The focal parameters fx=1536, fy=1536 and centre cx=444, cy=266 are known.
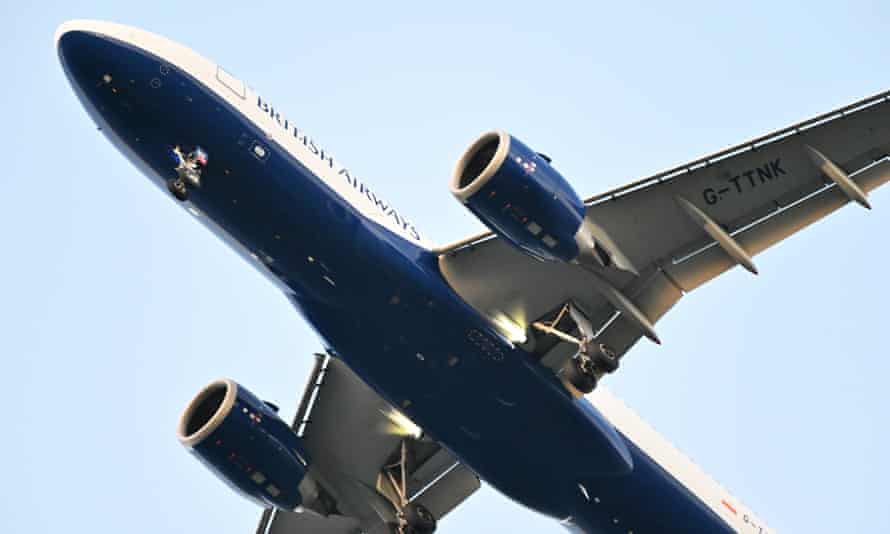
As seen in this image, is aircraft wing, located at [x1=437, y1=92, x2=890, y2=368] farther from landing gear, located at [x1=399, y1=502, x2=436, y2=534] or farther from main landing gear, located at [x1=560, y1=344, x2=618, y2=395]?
landing gear, located at [x1=399, y1=502, x2=436, y2=534]

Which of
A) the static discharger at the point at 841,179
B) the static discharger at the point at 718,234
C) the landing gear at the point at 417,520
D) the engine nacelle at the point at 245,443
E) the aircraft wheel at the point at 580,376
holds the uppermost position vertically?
the static discharger at the point at 841,179

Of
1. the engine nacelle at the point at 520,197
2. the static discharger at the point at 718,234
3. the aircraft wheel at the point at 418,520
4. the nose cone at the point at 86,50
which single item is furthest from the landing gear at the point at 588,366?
the nose cone at the point at 86,50

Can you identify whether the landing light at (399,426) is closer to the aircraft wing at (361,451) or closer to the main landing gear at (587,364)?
the aircraft wing at (361,451)

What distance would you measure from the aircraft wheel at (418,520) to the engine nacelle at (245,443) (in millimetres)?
2487

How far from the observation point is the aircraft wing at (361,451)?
1409 inches

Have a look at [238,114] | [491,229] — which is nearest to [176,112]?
[238,114]

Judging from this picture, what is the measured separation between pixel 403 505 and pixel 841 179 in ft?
40.4

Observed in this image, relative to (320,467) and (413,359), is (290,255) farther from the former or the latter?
(320,467)

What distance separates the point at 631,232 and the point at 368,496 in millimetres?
9690

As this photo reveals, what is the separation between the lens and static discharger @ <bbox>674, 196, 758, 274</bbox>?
3080 centimetres

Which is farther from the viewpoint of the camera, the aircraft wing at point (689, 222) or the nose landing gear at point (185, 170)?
the aircraft wing at point (689, 222)

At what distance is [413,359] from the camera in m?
31.0

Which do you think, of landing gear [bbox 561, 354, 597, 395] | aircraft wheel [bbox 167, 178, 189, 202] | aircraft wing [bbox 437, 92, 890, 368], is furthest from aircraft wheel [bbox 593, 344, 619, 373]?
aircraft wheel [bbox 167, 178, 189, 202]

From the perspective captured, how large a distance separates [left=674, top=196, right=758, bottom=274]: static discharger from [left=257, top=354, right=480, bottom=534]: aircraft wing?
8.64m
